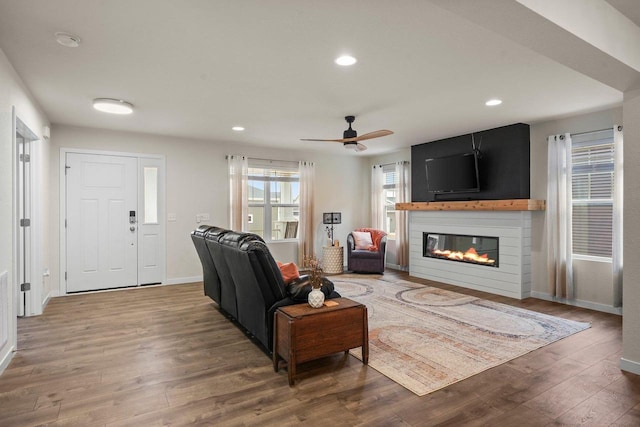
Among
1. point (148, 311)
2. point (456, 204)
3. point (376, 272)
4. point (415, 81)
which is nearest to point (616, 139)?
point (456, 204)

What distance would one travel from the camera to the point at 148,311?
15.1 feet

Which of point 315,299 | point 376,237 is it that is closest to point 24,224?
point 315,299

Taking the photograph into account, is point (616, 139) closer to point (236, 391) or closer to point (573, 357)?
point (573, 357)

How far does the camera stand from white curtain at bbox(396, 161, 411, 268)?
7.43 meters

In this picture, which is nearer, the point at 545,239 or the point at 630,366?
the point at 630,366

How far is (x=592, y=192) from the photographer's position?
4781mm

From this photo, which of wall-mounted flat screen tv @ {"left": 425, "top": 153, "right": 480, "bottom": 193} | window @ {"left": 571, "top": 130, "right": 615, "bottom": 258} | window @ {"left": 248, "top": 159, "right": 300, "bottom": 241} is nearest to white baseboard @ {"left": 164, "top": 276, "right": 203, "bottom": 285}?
window @ {"left": 248, "top": 159, "right": 300, "bottom": 241}

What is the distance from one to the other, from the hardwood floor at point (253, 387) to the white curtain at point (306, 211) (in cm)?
379

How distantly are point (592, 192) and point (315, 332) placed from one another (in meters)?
4.30

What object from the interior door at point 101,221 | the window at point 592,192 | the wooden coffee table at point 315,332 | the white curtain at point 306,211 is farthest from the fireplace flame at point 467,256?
the interior door at point 101,221

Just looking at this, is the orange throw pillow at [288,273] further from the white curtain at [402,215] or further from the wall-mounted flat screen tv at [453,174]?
the white curtain at [402,215]

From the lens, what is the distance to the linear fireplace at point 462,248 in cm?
569

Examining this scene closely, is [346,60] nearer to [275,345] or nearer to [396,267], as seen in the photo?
[275,345]

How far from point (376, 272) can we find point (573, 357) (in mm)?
4036
